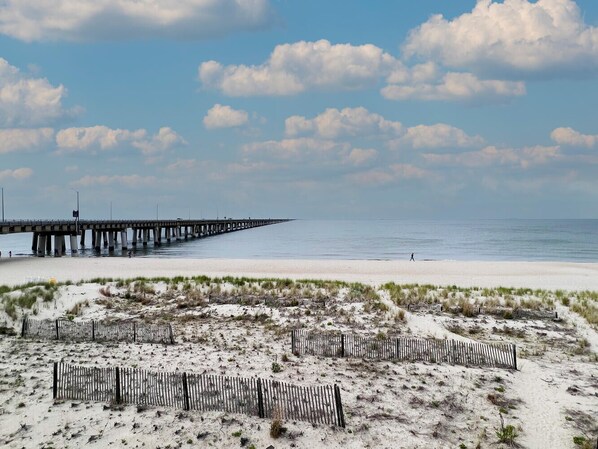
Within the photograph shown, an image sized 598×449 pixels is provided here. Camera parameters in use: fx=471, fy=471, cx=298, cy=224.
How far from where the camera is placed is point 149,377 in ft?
44.8

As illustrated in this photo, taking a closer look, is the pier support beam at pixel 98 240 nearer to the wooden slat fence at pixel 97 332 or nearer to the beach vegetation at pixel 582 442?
the wooden slat fence at pixel 97 332

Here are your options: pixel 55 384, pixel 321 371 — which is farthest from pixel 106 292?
pixel 321 371

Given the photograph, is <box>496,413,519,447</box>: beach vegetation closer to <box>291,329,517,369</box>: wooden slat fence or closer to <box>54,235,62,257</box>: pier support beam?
<box>291,329,517,369</box>: wooden slat fence

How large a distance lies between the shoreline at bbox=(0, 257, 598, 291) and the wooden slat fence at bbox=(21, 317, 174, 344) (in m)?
17.3

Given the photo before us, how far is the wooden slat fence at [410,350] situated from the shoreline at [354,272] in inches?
780

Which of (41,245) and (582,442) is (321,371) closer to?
(582,442)

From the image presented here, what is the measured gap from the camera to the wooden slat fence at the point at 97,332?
19047 millimetres

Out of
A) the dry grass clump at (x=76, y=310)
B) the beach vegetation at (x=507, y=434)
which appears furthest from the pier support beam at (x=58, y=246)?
the beach vegetation at (x=507, y=434)

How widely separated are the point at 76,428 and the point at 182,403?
2587 mm

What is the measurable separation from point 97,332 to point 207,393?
880 cm

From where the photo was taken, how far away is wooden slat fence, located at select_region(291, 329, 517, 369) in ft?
53.4

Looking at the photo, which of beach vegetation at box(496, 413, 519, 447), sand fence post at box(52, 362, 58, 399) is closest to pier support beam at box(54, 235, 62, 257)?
sand fence post at box(52, 362, 58, 399)

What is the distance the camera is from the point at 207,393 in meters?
12.8

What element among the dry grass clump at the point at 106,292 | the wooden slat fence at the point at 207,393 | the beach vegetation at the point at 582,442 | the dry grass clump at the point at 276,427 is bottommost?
the beach vegetation at the point at 582,442
